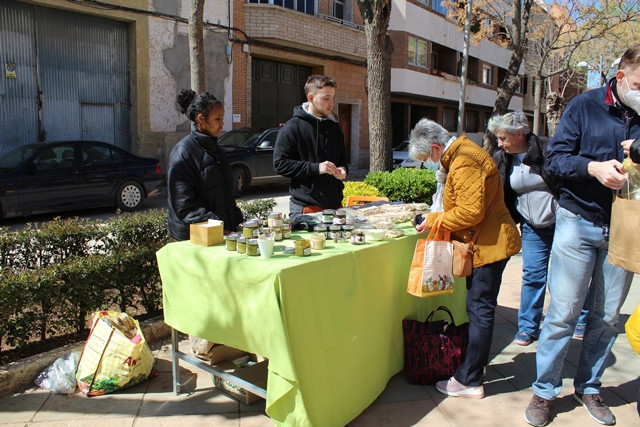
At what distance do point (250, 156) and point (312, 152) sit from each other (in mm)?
9975

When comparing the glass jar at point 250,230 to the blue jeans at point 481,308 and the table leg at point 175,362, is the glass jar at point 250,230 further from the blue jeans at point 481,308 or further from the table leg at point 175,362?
the blue jeans at point 481,308

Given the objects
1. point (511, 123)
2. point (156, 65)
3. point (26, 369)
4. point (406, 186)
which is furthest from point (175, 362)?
point (156, 65)

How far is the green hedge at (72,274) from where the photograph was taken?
3668mm

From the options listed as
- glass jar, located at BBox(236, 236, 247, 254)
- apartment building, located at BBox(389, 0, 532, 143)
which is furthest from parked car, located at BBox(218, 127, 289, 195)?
apartment building, located at BBox(389, 0, 532, 143)

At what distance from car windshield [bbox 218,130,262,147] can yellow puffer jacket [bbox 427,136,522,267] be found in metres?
11.3

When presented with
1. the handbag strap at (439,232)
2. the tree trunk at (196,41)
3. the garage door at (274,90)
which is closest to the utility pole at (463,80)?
the garage door at (274,90)

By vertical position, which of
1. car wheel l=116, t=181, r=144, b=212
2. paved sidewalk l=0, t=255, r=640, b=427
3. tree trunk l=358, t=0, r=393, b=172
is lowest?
paved sidewalk l=0, t=255, r=640, b=427

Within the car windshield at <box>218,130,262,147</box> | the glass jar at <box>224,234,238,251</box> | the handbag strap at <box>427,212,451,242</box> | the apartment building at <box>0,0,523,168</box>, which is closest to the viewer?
the glass jar at <box>224,234,238,251</box>

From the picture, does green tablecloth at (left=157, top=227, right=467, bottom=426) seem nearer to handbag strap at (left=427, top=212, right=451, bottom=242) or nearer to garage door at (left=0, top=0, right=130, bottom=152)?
handbag strap at (left=427, top=212, right=451, bottom=242)

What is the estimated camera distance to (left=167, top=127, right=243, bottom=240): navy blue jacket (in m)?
3.48

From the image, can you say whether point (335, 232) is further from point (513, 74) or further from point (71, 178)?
point (513, 74)

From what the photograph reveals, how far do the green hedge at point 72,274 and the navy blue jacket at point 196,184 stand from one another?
A: 85cm

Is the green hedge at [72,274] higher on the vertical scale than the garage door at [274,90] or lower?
lower

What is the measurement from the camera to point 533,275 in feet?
14.6
